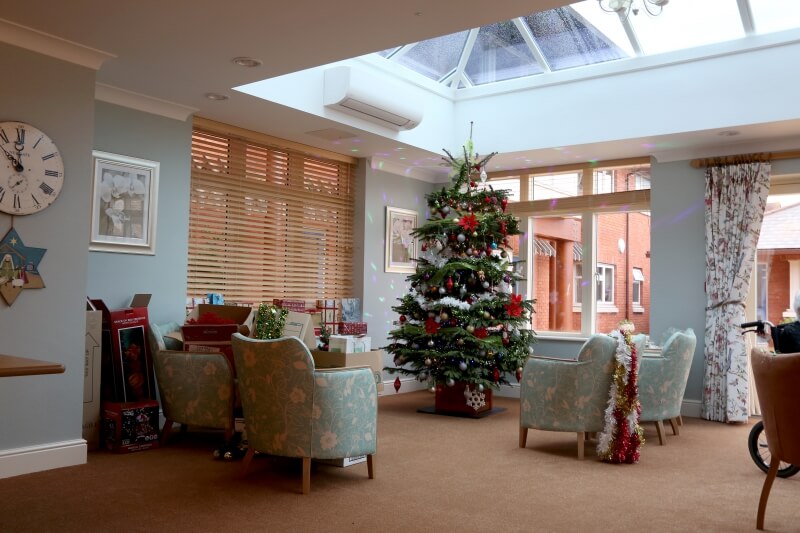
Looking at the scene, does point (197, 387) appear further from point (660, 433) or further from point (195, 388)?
point (660, 433)

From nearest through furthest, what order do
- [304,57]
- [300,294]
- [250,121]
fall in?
1. [304,57]
2. [250,121]
3. [300,294]

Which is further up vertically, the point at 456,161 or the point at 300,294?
the point at 456,161

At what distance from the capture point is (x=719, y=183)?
22.2 ft

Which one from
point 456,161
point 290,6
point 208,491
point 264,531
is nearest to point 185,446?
point 208,491

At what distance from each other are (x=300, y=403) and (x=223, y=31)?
223 cm

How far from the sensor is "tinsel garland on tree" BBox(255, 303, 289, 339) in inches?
199

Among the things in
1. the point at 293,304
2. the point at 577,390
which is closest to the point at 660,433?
the point at 577,390

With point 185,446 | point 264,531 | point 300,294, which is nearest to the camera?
point 264,531

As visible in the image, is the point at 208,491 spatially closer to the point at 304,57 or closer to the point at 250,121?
the point at 304,57

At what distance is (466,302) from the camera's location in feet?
21.4

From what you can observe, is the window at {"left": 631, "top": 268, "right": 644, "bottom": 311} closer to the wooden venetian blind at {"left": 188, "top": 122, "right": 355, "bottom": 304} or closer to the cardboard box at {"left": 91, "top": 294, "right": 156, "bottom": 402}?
the wooden venetian blind at {"left": 188, "top": 122, "right": 355, "bottom": 304}

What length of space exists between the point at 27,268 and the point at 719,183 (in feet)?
19.7

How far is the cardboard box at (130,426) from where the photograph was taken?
476 cm

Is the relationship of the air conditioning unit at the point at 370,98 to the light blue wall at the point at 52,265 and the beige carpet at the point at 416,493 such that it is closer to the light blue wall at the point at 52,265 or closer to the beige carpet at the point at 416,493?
the light blue wall at the point at 52,265
